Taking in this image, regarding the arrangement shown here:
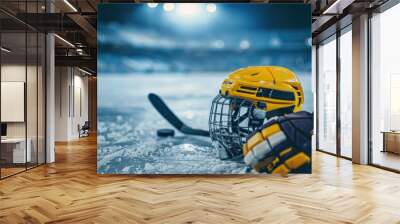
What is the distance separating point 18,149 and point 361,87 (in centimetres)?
671

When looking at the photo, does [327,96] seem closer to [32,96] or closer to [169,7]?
[169,7]

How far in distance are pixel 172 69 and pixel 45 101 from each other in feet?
10.7

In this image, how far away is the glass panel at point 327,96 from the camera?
9.12 m

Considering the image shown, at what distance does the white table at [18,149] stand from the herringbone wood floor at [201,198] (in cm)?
41

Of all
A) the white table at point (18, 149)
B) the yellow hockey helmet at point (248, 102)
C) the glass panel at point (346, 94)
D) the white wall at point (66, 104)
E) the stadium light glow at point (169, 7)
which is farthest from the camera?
the white wall at point (66, 104)

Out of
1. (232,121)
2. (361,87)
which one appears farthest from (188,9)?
(361,87)

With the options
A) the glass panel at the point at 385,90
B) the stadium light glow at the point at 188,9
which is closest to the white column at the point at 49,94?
the stadium light glow at the point at 188,9

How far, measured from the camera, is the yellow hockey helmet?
5.78 m

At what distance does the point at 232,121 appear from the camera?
19.1 feet

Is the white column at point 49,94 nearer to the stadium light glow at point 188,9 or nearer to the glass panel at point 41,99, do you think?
the glass panel at point 41,99

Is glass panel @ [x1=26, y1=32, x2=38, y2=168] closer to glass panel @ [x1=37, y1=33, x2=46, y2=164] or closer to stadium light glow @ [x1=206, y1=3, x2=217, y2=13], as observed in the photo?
glass panel @ [x1=37, y1=33, x2=46, y2=164]

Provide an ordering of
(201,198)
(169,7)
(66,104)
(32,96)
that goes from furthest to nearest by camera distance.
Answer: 1. (66,104)
2. (32,96)
3. (169,7)
4. (201,198)

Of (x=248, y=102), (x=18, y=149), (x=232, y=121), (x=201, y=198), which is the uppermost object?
(x=248, y=102)

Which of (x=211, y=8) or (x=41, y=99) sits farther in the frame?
(x=41, y=99)
